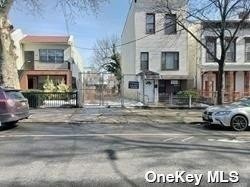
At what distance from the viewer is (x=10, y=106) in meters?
16.2

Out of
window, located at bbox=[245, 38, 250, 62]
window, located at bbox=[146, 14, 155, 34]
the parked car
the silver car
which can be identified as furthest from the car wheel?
window, located at bbox=[146, 14, 155, 34]

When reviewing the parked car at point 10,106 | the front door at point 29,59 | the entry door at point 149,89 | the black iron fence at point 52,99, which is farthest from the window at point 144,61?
the parked car at point 10,106

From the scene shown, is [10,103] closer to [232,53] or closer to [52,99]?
[52,99]

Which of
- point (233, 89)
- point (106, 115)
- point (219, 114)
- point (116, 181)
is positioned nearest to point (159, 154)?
point (116, 181)

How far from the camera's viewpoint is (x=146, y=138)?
13.8 m

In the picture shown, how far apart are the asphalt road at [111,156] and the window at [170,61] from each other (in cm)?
2440

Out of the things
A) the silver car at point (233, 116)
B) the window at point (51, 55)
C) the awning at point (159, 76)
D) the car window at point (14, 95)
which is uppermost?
the window at point (51, 55)

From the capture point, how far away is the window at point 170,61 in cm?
3944

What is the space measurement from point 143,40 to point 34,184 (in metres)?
32.7

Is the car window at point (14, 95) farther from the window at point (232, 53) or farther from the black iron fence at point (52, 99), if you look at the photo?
the window at point (232, 53)

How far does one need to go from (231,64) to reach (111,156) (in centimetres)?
2948

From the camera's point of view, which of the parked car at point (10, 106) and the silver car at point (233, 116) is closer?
the parked car at point (10, 106)

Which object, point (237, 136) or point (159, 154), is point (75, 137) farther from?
point (237, 136)

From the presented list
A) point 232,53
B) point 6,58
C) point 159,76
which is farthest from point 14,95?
point 232,53
